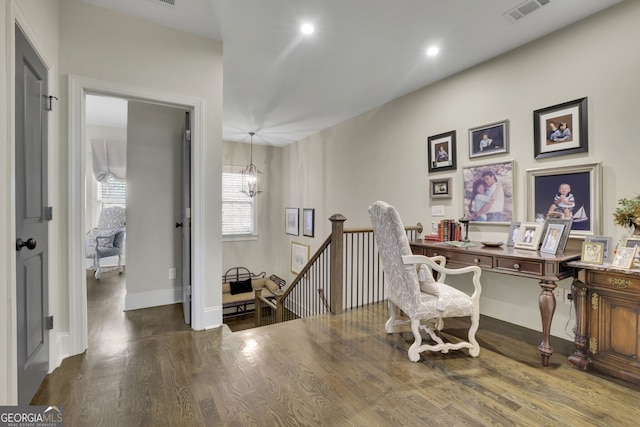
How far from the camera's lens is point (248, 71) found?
338 cm

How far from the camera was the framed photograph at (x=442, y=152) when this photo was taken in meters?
3.34

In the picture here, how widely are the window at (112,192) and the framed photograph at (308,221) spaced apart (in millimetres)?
3848

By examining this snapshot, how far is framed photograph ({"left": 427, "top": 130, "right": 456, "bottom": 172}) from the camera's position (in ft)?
11.0

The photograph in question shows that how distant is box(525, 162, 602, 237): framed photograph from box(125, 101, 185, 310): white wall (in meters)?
3.80

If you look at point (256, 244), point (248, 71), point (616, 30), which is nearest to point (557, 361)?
point (616, 30)

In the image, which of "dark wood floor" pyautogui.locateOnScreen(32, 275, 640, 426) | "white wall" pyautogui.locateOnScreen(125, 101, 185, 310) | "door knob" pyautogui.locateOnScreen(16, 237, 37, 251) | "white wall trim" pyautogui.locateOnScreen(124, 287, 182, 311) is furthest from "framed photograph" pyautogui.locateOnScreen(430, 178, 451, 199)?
"door knob" pyautogui.locateOnScreen(16, 237, 37, 251)

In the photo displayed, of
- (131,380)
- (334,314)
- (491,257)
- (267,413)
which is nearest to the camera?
(267,413)

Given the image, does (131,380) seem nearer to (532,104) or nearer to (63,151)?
(63,151)

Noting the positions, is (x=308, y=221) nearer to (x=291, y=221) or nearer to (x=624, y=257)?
(x=291, y=221)

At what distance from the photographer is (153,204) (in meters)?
3.46

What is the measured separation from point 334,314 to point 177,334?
59.3 inches

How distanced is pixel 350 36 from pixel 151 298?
11.5ft

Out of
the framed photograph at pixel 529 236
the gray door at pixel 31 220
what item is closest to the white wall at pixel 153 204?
the gray door at pixel 31 220

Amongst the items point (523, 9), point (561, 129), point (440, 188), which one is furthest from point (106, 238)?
point (561, 129)
